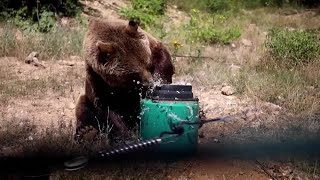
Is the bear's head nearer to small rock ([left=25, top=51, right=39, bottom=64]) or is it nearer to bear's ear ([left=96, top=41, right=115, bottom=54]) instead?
bear's ear ([left=96, top=41, right=115, bottom=54])

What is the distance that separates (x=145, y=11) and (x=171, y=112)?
28.7 feet

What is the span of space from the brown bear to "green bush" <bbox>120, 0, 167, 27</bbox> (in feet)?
21.7

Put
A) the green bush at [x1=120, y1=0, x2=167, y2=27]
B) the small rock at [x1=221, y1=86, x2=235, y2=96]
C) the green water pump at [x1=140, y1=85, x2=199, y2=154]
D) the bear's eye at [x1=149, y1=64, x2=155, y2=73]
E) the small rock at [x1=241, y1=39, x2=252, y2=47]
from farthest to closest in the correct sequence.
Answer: the green bush at [x1=120, y1=0, x2=167, y2=27]
the small rock at [x1=241, y1=39, x2=252, y2=47]
the small rock at [x1=221, y1=86, x2=235, y2=96]
the bear's eye at [x1=149, y1=64, x2=155, y2=73]
the green water pump at [x1=140, y1=85, x2=199, y2=154]

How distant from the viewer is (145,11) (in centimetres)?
1249

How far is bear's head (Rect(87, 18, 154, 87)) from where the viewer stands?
14.2 ft

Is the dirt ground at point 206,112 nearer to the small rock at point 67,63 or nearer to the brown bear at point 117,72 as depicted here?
the small rock at point 67,63

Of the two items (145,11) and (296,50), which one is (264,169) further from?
(145,11)

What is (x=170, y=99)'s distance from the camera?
405 cm

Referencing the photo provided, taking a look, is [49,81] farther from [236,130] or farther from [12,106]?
[236,130]

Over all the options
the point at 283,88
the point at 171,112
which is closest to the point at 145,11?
the point at 283,88

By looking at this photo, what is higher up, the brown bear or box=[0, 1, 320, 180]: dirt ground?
the brown bear

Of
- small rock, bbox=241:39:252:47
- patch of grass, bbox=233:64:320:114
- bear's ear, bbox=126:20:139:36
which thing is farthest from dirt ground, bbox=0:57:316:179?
small rock, bbox=241:39:252:47

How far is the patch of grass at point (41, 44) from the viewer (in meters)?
8.11

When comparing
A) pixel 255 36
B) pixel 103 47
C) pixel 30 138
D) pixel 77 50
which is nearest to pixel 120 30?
pixel 103 47
